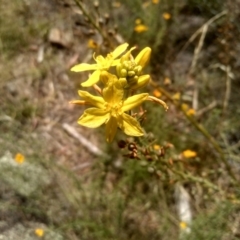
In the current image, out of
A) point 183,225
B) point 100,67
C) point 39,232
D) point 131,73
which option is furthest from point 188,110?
point 131,73

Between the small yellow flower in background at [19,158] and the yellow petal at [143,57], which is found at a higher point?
the yellow petal at [143,57]

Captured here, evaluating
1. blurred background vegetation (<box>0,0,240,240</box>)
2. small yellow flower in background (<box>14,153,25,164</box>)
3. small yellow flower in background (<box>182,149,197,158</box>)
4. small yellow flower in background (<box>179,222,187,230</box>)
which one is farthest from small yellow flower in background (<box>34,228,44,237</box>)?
small yellow flower in background (<box>182,149,197,158</box>)

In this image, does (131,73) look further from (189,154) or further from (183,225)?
(183,225)

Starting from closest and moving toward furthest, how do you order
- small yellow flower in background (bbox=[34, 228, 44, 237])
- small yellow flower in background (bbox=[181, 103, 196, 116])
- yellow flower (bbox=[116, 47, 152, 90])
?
yellow flower (bbox=[116, 47, 152, 90]) < small yellow flower in background (bbox=[34, 228, 44, 237]) < small yellow flower in background (bbox=[181, 103, 196, 116])

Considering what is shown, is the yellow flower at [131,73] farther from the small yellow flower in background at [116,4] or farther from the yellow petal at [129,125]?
the small yellow flower in background at [116,4]

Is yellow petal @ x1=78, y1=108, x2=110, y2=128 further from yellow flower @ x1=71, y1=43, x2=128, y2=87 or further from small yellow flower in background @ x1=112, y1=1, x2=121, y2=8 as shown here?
small yellow flower in background @ x1=112, y1=1, x2=121, y2=8

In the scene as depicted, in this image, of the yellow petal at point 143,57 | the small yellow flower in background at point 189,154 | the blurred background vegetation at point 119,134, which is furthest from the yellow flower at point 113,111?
the small yellow flower in background at point 189,154

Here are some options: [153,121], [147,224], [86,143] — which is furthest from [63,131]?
[147,224]
